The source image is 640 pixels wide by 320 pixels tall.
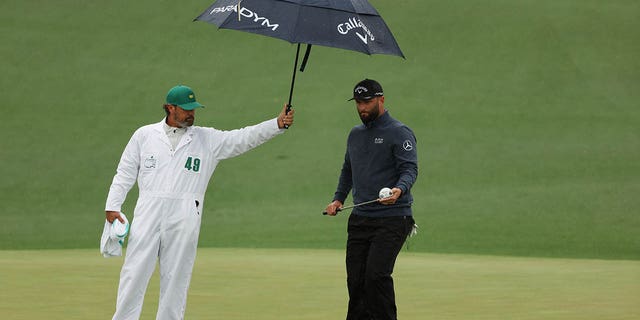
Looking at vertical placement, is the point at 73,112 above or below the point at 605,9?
below

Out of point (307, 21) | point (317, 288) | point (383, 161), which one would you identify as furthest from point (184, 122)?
point (317, 288)

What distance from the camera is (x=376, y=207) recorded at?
27.5ft

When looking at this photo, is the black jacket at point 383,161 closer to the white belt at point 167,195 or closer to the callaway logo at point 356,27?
the callaway logo at point 356,27

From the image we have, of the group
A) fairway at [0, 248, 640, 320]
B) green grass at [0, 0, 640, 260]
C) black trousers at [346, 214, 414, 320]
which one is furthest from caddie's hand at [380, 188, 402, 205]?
green grass at [0, 0, 640, 260]

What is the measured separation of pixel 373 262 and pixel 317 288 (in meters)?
4.25

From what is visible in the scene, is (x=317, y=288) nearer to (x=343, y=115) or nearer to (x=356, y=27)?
(x=356, y=27)

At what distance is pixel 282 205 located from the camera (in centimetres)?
2445

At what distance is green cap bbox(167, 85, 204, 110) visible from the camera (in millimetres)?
7988

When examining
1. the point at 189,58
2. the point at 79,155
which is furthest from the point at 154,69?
the point at 79,155

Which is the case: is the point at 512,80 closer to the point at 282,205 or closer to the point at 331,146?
the point at 331,146

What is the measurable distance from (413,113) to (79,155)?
27.2 feet

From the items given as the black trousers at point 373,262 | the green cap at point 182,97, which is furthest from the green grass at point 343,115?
the green cap at point 182,97

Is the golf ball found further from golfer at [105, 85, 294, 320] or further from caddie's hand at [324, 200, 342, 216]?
golfer at [105, 85, 294, 320]

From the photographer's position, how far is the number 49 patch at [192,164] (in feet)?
26.5
